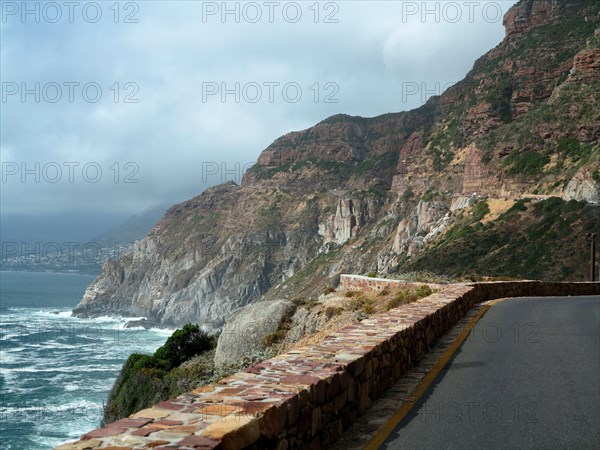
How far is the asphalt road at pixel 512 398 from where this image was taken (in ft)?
19.1

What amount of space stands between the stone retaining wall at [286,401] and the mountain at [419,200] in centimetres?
4511

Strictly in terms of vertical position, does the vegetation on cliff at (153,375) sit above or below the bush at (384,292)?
below

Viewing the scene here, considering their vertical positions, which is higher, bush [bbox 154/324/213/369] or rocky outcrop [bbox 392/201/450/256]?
rocky outcrop [bbox 392/201/450/256]

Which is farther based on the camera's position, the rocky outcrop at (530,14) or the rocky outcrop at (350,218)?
the rocky outcrop at (350,218)

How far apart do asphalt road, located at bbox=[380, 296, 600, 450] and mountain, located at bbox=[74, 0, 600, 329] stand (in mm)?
40845

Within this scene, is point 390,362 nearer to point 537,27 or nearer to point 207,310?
point 537,27

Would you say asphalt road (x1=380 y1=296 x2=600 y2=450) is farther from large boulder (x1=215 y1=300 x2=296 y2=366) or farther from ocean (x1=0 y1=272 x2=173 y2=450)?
ocean (x1=0 y1=272 x2=173 y2=450)

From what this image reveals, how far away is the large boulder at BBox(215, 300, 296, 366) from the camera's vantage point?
21031 millimetres

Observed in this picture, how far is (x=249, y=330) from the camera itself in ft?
71.2

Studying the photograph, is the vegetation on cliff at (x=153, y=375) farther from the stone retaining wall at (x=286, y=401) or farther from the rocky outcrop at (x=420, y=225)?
the rocky outcrop at (x=420, y=225)

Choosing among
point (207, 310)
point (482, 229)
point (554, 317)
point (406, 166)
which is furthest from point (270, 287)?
point (554, 317)

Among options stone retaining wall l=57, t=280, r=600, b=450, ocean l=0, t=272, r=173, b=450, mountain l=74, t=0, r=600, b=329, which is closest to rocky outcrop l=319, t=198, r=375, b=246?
mountain l=74, t=0, r=600, b=329

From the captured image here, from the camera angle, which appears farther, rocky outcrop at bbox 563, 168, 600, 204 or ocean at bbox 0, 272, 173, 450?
rocky outcrop at bbox 563, 168, 600, 204

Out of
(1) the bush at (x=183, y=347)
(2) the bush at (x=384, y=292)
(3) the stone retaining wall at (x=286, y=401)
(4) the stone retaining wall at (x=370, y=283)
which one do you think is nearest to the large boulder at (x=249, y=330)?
(2) the bush at (x=384, y=292)
